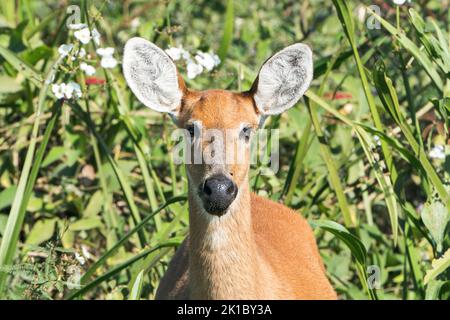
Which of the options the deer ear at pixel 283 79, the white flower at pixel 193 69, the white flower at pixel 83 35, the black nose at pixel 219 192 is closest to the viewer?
the black nose at pixel 219 192

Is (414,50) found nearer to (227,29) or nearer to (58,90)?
(227,29)

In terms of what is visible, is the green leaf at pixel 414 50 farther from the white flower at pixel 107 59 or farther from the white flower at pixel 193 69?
the white flower at pixel 107 59

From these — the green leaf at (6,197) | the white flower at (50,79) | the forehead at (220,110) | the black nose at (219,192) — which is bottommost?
the green leaf at (6,197)

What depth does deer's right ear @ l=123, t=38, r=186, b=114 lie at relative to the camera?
4301mm

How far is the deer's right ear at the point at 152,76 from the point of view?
4.30 m

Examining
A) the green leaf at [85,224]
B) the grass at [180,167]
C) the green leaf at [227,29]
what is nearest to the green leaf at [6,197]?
the grass at [180,167]

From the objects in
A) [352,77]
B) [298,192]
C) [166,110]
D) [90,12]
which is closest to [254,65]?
[352,77]

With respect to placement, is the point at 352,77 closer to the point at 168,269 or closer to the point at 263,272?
the point at 168,269

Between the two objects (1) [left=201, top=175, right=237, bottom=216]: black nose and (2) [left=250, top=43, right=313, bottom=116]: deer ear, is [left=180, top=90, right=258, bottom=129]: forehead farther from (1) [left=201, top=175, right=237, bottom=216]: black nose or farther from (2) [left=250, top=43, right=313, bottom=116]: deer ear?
(1) [left=201, top=175, right=237, bottom=216]: black nose

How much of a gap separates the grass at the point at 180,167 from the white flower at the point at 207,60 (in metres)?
0.08

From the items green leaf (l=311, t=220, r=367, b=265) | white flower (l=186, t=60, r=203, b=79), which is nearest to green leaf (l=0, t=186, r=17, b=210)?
white flower (l=186, t=60, r=203, b=79)

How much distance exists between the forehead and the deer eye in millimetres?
26

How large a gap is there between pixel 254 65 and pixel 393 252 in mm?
2257
